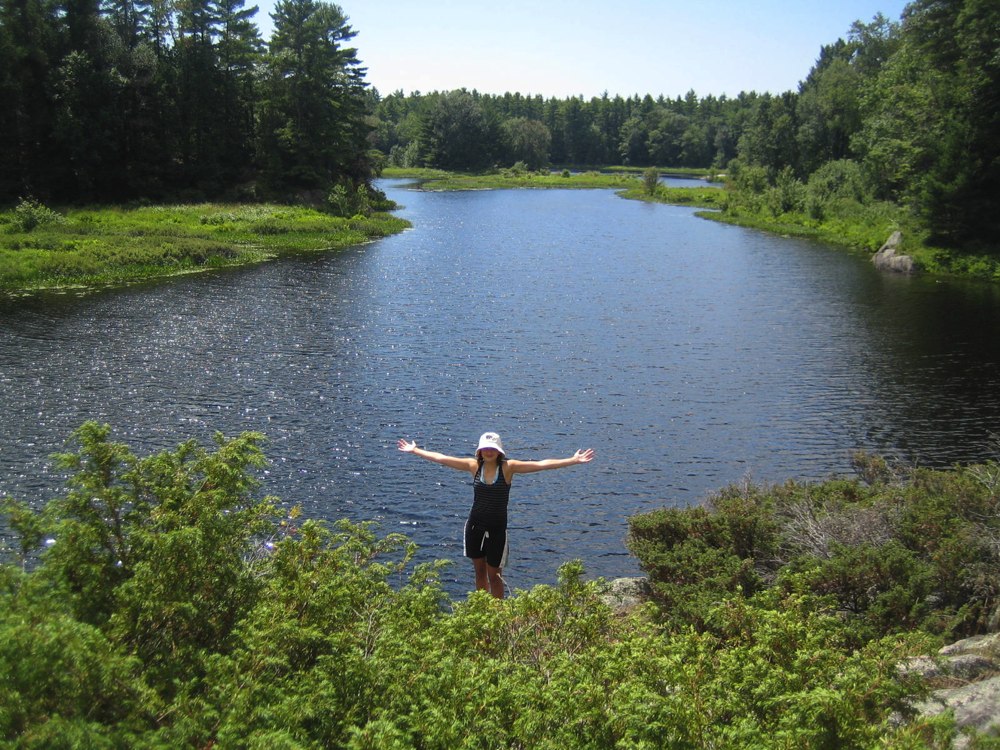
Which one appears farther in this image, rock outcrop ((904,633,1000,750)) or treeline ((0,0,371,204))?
treeline ((0,0,371,204))

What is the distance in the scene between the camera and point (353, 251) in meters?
53.4

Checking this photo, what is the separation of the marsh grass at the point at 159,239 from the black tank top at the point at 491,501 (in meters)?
33.2

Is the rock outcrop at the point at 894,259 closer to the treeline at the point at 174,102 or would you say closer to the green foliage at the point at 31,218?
the treeline at the point at 174,102

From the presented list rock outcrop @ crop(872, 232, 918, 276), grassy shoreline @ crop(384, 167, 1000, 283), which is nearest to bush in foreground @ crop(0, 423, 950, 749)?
rock outcrop @ crop(872, 232, 918, 276)

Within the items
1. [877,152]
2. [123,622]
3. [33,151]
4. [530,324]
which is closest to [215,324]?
[530,324]

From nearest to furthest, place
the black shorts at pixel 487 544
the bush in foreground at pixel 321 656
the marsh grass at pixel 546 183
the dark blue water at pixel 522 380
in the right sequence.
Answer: the bush in foreground at pixel 321 656, the black shorts at pixel 487 544, the dark blue water at pixel 522 380, the marsh grass at pixel 546 183

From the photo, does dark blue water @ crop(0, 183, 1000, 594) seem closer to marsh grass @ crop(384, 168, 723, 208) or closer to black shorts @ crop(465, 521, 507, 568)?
black shorts @ crop(465, 521, 507, 568)

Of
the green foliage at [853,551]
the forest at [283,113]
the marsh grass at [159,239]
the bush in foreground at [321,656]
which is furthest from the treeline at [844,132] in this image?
the bush in foreground at [321,656]

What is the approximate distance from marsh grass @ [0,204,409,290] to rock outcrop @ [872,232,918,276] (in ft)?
113

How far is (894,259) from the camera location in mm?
48844

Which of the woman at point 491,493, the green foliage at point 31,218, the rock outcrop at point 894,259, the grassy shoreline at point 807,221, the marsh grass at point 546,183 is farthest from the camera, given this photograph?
the marsh grass at point 546,183

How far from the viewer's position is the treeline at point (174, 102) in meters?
61.2

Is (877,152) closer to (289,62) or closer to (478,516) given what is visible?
(289,62)

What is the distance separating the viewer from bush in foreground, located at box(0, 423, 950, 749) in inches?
219
